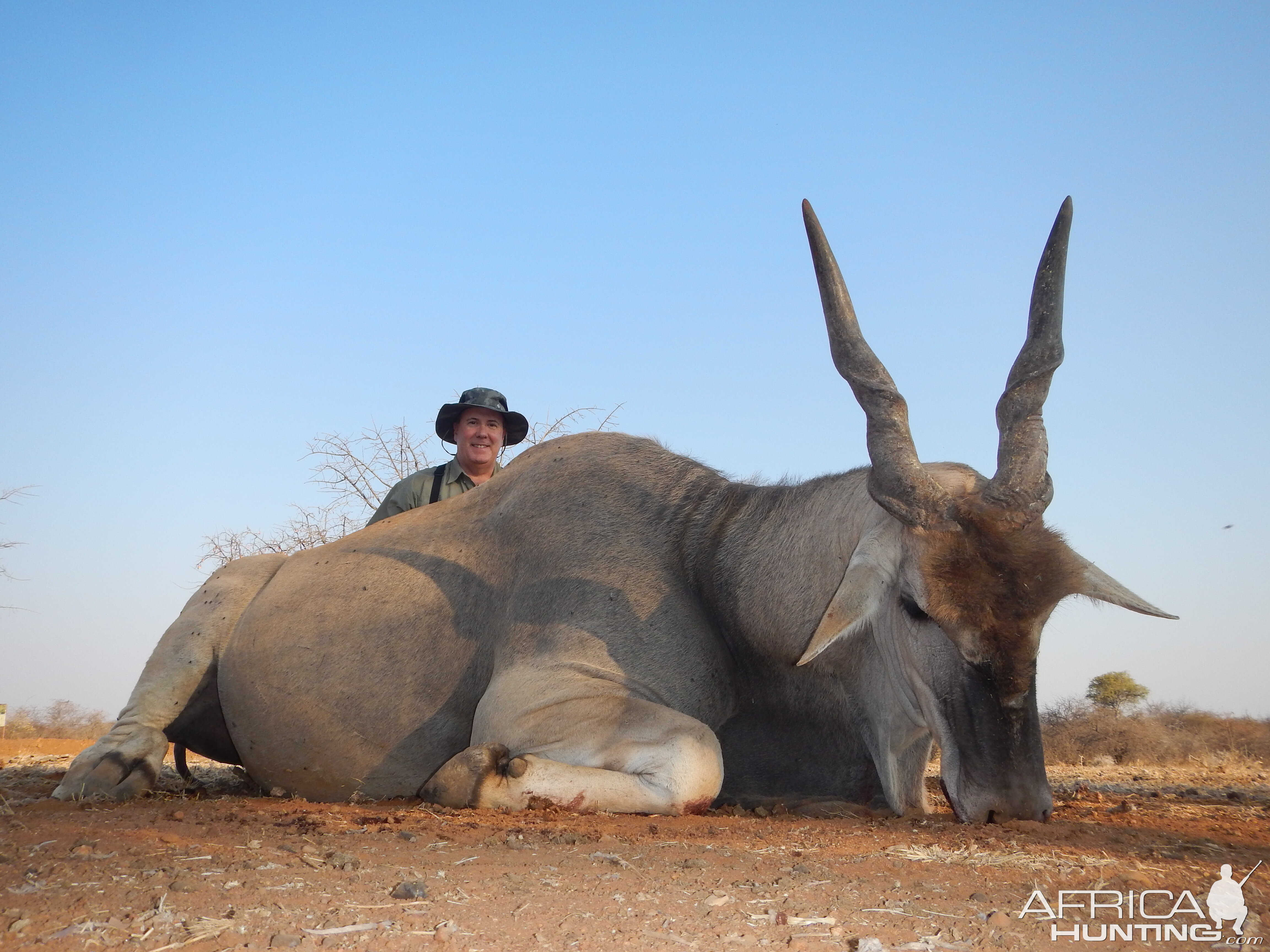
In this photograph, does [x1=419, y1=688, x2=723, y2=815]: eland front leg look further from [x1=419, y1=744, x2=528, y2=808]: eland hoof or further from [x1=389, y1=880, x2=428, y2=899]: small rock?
[x1=389, y1=880, x2=428, y2=899]: small rock

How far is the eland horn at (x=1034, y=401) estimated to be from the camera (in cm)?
399

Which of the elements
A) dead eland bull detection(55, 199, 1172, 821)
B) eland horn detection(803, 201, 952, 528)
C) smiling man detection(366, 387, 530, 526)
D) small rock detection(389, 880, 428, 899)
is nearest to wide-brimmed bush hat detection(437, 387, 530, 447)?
smiling man detection(366, 387, 530, 526)

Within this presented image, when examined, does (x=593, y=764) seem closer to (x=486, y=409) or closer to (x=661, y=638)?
(x=661, y=638)

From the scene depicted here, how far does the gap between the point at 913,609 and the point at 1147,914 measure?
5.34 ft

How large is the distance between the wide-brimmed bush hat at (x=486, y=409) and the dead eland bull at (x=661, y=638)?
6.09 feet

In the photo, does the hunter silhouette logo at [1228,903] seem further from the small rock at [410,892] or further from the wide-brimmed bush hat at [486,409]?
the wide-brimmed bush hat at [486,409]

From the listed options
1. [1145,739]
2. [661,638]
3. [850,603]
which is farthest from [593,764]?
[1145,739]

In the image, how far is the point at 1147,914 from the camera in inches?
98.2

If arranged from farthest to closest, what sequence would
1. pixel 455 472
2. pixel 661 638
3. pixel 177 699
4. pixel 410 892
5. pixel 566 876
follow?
pixel 455 472, pixel 177 699, pixel 661 638, pixel 566 876, pixel 410 892

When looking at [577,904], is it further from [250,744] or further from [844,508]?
[250,744]

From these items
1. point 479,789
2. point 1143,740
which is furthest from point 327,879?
point 1143,740

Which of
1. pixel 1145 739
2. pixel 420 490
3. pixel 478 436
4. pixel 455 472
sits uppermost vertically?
pixel 478 436

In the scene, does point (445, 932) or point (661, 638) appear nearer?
point (445, 932)

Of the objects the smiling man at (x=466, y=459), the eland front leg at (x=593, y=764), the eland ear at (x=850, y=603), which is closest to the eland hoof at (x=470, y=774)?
the eland front leg at (x=593, y=764)
